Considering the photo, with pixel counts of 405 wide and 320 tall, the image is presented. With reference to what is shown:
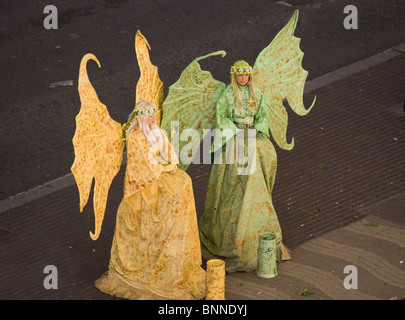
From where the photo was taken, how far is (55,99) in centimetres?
1576

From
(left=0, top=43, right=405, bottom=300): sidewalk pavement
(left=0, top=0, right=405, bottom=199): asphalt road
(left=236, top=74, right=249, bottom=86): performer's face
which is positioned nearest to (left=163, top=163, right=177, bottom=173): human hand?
(left=236, top=74, right=249, bottom=86): performer's face

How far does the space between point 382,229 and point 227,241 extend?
1964 mm

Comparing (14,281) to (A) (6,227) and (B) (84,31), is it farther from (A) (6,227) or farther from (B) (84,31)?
(B) (84,31)

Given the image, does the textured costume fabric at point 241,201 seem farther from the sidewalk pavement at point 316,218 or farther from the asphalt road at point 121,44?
the asphalt road at point 121,44

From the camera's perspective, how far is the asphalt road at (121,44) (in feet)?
49.7

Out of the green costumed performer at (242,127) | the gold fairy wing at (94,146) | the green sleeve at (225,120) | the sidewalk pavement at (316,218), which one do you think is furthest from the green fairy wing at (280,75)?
the gold fairy wing at (94,146)

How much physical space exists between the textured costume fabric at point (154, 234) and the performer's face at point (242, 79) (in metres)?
→ 1.15

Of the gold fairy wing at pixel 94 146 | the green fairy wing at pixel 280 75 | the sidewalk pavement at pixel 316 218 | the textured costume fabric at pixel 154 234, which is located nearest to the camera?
the gold fairy wing at pixel 94 146

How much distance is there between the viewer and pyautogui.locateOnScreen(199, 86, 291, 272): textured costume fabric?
11484 mm

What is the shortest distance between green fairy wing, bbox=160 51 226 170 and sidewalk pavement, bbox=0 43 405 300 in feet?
4.95

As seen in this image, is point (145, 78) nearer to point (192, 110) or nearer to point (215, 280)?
point (192, 110)

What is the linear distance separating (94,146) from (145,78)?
3.05ft

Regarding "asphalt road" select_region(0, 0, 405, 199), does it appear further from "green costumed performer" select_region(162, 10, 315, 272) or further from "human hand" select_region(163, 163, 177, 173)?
"human hand" select_region(163, 163, 177, 173)

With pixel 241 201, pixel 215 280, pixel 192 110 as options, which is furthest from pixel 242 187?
pixel 215 280
